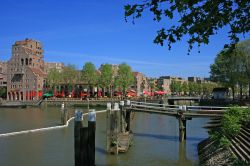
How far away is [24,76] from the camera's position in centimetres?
14800

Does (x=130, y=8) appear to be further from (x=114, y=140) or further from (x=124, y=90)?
(x=124, y=90)

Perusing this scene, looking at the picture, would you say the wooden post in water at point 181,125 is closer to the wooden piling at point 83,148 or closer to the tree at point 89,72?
the wooden piling at point 83,148

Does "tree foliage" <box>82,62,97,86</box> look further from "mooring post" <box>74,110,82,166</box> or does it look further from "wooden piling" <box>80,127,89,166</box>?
"wooden piling" <box>80,127,89,166</box>

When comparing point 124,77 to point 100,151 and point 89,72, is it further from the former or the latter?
point 100,151

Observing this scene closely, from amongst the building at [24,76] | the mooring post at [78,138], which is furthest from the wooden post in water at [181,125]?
the building at [24,76]

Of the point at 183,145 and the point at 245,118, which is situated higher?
the point at 245,118

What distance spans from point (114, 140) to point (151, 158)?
291 centimetres

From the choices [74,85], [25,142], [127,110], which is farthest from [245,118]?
[74,85]

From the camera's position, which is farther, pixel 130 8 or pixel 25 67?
pixel 25 67

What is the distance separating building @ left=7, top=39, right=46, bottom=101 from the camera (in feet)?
480

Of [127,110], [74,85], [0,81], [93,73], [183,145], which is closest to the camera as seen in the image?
[183,145]

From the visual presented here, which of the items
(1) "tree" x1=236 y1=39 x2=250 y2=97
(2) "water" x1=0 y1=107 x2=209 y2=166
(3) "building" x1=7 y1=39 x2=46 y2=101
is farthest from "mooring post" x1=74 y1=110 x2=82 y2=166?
(3) "building" x1=7 y1=39 x2=46 y2=101

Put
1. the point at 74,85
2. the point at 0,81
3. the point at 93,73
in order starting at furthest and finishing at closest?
the point at 0,81 → the point at 74,85 → the point at 93,73

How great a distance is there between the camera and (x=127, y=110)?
125 feet
